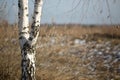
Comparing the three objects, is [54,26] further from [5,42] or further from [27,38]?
[27,38]

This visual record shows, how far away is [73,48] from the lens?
1503 cm

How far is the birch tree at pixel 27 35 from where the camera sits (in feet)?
17.2

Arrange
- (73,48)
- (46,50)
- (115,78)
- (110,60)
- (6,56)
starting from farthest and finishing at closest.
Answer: (73,48)
(110,60)
(115,78)
(46,50)
(6,56)

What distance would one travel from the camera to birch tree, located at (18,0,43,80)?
524 centimetres

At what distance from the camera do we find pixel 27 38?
5.39 meters

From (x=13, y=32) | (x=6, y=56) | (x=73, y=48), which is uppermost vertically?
(x=13, y=32)

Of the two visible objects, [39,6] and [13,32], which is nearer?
[39,6]

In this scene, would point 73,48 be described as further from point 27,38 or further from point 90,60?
point 27,38

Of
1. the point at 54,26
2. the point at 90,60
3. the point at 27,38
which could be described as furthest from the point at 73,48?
the point at 27,38

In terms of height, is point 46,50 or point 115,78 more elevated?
point 46,50

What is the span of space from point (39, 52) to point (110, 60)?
182 inches

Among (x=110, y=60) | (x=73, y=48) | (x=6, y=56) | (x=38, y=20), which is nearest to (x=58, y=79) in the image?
(x=6, y=56)

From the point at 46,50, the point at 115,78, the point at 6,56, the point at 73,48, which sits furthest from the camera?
the point at 73,48

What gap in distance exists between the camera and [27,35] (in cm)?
539
